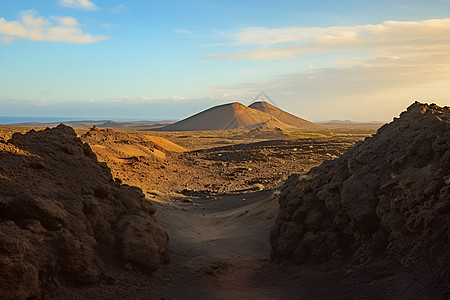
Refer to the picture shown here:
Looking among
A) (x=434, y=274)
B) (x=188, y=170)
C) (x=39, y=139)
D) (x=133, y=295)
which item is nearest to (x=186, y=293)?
(x=133, y=295)

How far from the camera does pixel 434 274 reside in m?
4.62

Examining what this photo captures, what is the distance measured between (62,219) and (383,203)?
179 inches

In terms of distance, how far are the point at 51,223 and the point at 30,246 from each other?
22.5 inches

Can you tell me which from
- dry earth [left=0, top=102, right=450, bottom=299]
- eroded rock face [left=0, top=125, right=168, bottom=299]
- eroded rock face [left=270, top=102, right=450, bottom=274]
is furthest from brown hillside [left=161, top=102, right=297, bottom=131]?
eroded rock face [left=0, top=125, right=168, bottom=299]

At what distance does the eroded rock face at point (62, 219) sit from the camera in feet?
15.6

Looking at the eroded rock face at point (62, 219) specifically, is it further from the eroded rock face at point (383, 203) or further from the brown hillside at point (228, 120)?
the brown hillside at point (228, 120)

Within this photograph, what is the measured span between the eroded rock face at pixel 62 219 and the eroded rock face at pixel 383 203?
2.55 meters

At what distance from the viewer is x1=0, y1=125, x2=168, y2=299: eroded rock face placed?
474cm

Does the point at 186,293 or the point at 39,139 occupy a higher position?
the point at 39,139

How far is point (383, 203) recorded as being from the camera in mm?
5941

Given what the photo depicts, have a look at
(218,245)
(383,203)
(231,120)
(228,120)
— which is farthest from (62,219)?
(228,120)

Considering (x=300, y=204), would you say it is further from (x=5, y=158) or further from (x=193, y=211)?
(x=193, y=211)

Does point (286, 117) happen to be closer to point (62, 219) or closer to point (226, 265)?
point (226, 265)

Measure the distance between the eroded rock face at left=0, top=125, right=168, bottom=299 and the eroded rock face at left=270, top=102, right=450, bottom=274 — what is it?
8.38 feet
